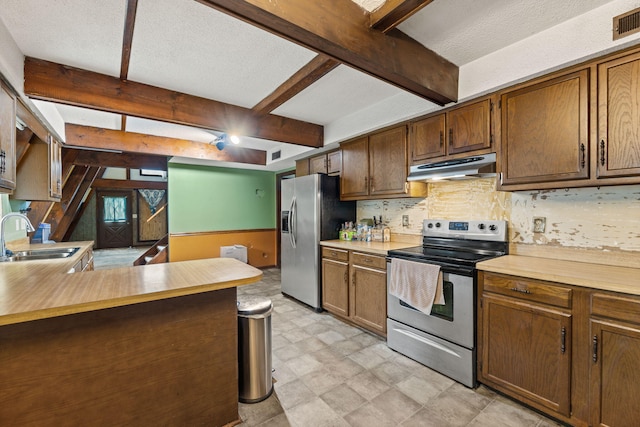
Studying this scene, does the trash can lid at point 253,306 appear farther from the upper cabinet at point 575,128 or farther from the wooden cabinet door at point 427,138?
the upper cabinet at point 575,128

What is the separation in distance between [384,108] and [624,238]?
2.14 m

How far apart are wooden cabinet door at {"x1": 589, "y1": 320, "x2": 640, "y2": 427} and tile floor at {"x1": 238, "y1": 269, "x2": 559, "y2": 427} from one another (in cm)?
32

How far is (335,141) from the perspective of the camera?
3.63m

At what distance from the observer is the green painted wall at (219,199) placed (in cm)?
531

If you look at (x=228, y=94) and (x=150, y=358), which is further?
(x=228, y=94)

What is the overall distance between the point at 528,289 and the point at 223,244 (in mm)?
5234

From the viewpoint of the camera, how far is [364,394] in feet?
6.48

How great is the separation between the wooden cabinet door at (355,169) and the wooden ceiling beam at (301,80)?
1.13 m

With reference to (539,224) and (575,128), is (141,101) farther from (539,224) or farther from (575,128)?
(539,224)

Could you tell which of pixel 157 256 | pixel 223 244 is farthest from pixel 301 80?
pixel 157 256

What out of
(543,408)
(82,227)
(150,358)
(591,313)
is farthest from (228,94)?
(82,227)

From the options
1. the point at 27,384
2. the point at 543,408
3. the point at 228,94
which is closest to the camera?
the point at 27,384

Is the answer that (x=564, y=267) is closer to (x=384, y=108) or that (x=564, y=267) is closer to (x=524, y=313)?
(x=524, y=313)

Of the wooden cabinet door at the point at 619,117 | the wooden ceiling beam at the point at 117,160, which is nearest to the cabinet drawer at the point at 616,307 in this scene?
the wooden cabinet door at the point at 619,117
